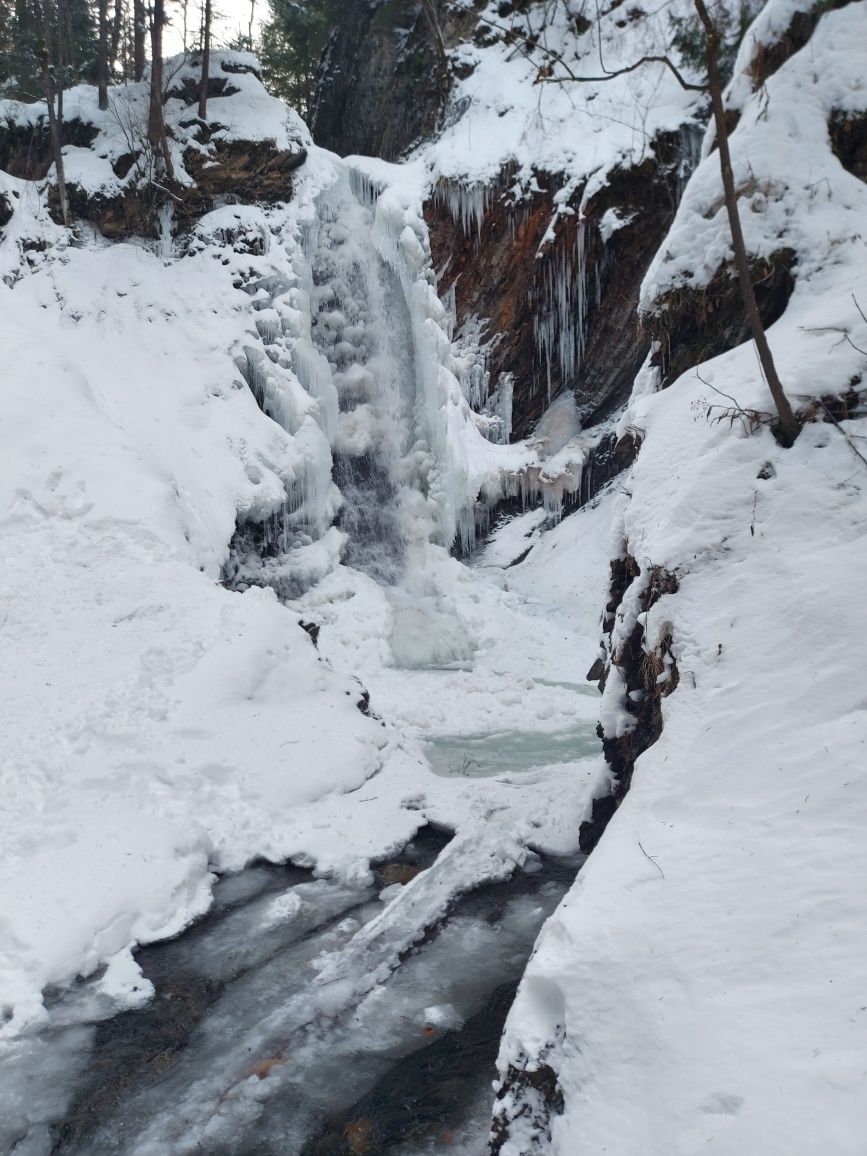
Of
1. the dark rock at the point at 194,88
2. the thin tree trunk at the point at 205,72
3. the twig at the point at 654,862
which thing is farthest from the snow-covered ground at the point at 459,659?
the dark rock at the point at 194,88

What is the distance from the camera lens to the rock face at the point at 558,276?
40.9 feet

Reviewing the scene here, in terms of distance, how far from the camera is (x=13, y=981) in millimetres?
4160

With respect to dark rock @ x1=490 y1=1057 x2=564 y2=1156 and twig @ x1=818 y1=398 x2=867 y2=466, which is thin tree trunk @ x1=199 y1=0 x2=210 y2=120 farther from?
dark rock @ x1=490 y1=1057 x2=564 y2=1156

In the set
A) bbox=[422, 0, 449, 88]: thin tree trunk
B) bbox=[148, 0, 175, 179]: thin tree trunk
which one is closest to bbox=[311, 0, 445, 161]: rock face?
bbox=[422, 0, 449, 88]: thin tree trunk

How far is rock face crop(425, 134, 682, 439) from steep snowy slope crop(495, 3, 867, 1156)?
6.75 metres

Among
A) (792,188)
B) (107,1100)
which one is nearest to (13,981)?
(107,1100)

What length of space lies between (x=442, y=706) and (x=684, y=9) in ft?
44.3

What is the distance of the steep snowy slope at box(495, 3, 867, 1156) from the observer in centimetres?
230

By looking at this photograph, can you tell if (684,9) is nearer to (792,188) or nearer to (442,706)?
(792,188)

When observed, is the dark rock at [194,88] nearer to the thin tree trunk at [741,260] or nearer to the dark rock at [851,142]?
the dark rock at [851,142]

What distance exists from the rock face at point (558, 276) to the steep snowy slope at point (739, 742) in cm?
675

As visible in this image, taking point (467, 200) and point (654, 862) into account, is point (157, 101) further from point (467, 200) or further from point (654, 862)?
point (654, 862)

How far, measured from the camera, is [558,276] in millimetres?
13000

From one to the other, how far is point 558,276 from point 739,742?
11096mm
